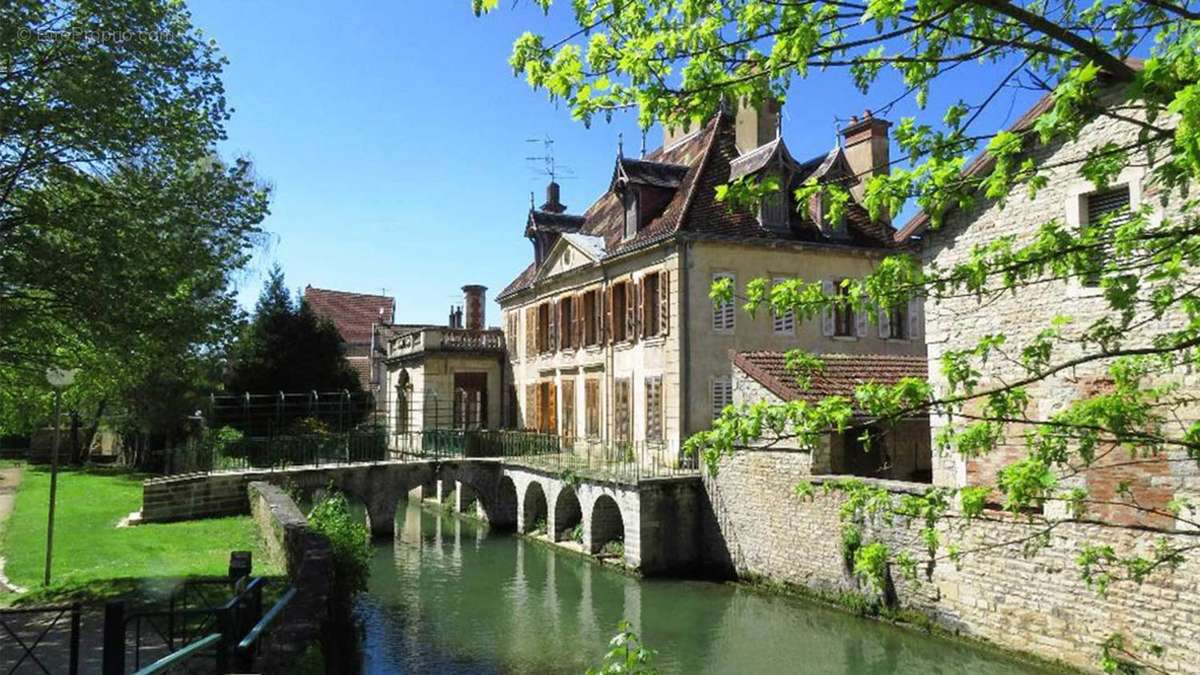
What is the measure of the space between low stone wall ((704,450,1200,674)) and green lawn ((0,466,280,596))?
844 cm

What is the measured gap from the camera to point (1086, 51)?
337 cm

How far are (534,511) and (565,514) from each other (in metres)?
2.03

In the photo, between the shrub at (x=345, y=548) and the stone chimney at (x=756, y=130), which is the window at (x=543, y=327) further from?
the shrub at (x=345, y=548)

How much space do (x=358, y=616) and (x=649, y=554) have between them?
20.2 feet

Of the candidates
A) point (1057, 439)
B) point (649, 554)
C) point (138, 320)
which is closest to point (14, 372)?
point (138, 320)

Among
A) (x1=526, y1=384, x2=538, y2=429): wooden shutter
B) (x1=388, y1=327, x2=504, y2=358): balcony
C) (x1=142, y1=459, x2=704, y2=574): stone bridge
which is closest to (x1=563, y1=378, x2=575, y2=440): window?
(x1=526, y1=384, x2=538, y2=429): wooden shutter

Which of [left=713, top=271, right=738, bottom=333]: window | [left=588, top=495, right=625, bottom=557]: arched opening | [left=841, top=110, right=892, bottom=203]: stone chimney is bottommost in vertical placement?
[left=588, top=495, right=625, bottom=557]: arched opening

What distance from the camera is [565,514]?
22.2m

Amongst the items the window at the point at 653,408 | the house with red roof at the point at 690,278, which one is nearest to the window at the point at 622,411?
the house with red roof at the point at 690,278

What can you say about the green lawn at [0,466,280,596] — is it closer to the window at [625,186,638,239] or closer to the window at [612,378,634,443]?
the window at [612,378,634,443]

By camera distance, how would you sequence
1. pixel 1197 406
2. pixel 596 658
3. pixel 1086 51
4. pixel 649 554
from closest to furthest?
pixel 1086 51 < pixel 1197 406 < pixel 596 658 < pixel 649 554

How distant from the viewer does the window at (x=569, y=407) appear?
2619 cm

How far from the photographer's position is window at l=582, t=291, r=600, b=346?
25.2 meters

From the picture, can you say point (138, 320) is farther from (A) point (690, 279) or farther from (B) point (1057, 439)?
(A) point (690, 279)
